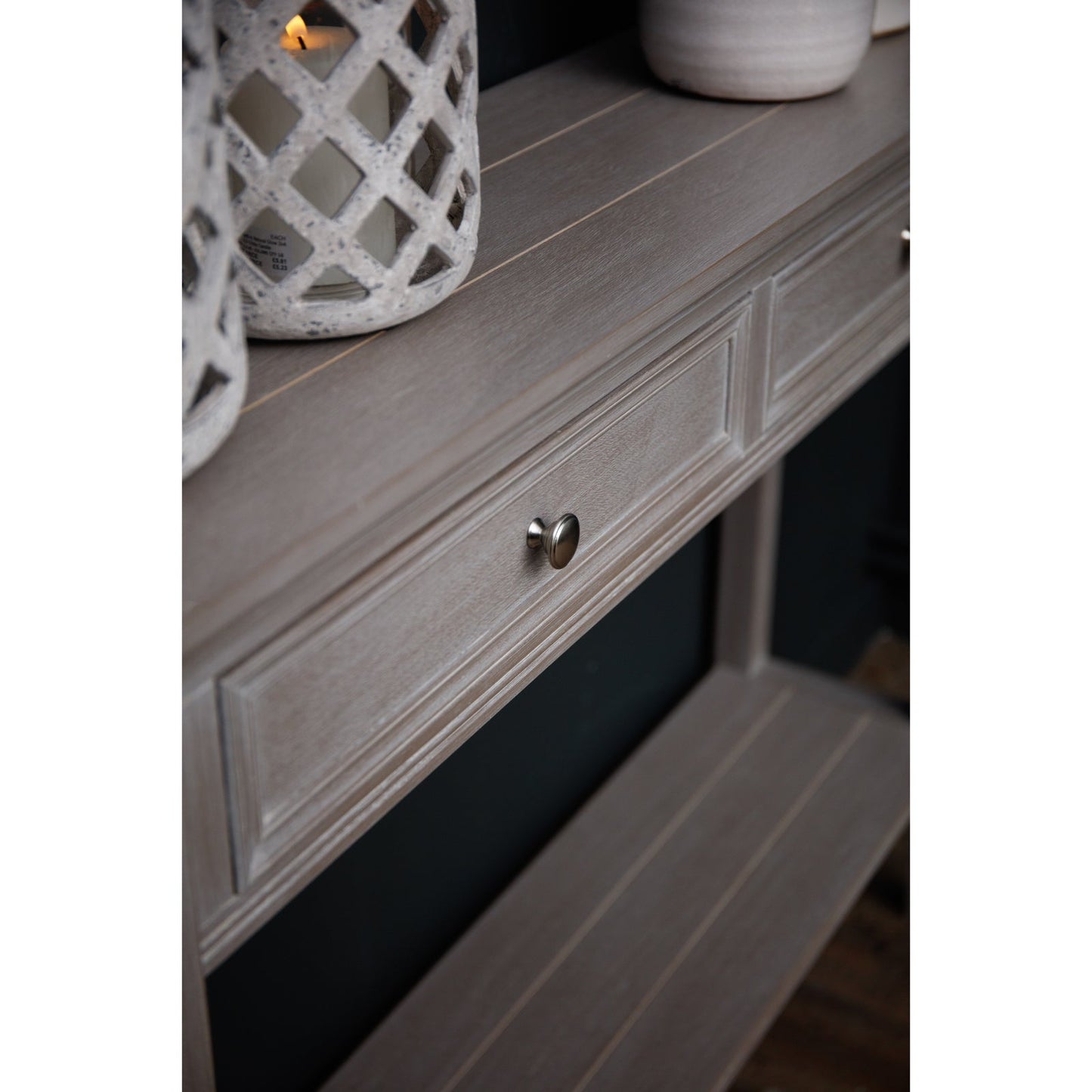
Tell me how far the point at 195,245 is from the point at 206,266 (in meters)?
0.03

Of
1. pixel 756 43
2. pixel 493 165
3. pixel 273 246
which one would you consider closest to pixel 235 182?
pixel 273 246

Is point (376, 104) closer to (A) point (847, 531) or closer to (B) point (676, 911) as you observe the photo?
(B) point (676, 911)

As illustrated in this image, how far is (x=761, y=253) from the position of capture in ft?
2.30

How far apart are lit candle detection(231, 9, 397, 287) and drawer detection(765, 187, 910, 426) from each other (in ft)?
0.94

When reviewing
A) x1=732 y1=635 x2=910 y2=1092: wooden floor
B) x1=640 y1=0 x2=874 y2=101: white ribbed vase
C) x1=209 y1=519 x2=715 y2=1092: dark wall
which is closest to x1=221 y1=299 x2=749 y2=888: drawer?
x1=640 y1=0 x2=874 y2=101: white ribbed vase

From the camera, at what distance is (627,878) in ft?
3.96

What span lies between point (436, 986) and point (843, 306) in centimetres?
65

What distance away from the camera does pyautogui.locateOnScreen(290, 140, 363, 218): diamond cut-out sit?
0.56 m
